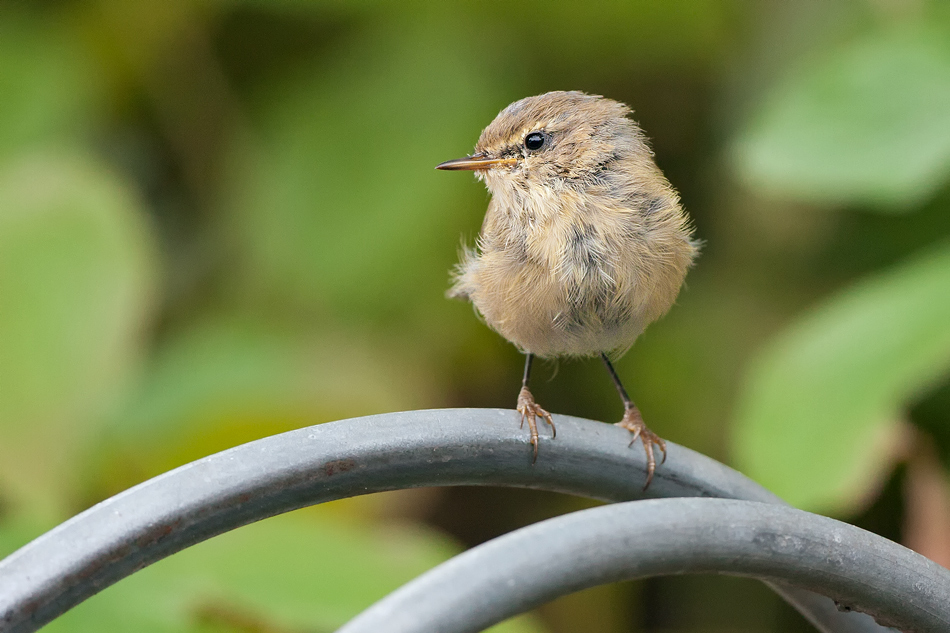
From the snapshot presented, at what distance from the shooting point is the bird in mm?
2307

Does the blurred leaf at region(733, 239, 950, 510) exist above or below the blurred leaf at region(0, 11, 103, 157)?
below

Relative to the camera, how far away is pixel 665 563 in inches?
50.9

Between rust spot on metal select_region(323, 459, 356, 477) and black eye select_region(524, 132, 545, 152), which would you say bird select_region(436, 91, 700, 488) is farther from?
rust spot on metal select_region(323, 459, 356, 477)

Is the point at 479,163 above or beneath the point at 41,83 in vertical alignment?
beneath

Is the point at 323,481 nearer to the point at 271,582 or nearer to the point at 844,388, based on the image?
the point at 271,582

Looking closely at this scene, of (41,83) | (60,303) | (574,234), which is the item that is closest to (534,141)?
(574,234)

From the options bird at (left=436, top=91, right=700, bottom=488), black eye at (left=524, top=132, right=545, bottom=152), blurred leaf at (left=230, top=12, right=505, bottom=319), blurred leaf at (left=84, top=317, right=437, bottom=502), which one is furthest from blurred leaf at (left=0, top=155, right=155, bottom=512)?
black eye at (left=524, top=132, right=545, bottom=152)

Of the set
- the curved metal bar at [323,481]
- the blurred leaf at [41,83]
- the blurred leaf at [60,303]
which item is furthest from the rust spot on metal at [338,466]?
the blurred leaf at [41,83]

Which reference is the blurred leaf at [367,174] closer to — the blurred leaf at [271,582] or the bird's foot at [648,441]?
the blurred leaf at [271,582]

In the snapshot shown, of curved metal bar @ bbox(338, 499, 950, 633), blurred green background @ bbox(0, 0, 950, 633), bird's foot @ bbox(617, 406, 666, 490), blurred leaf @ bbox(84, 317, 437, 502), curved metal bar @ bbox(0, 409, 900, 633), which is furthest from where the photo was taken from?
blurred leaf @ bbox(84, 317, 437, 502)

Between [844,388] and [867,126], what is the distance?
0.83 m

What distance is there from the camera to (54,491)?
8.92 ft

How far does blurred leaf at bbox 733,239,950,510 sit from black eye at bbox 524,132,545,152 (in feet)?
2.84

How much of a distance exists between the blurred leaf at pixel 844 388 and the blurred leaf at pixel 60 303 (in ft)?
5.83
